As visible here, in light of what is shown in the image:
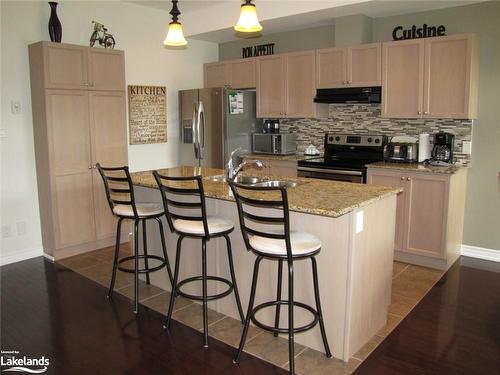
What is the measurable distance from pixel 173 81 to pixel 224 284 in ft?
11.1

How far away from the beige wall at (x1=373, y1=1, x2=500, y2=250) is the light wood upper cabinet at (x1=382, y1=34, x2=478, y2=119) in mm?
148

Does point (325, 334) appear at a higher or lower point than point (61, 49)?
lower

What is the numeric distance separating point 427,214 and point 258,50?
3058 millimetres

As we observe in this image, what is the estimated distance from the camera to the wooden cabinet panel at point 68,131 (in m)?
4.11

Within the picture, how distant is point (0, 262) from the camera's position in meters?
4.16

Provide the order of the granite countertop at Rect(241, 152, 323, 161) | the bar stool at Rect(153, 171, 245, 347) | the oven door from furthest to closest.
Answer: the granite countertop at Rect(241, 152, 323, 161) < the oven door < the bar stool at Rect(153, 171, 245, 347)

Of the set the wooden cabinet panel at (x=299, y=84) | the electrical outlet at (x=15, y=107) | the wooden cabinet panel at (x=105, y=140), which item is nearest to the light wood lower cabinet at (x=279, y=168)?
the wooden cabinet panel at (x=299, y=84)

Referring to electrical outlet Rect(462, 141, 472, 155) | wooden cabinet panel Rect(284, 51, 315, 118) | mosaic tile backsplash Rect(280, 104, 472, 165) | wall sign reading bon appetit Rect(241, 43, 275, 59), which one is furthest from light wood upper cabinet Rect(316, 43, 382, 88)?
electrical outlet Rect(462, 141, 472, 155)

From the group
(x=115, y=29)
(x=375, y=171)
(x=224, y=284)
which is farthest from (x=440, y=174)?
(x=115, y=29)

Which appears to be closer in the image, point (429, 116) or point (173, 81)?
point (429, 116)

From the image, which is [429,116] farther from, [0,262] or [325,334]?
[0,262]

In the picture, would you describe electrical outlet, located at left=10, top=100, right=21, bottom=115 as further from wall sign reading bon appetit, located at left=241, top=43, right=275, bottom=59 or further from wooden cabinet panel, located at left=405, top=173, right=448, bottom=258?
wooden cabinet panel, located at left=405, top=173, right=448, bottom=258

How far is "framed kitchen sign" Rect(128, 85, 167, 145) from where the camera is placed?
518 cm

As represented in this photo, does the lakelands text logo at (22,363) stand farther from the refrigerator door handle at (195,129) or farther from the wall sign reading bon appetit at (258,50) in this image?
the wall sign reading bon appetit at (258,50)
